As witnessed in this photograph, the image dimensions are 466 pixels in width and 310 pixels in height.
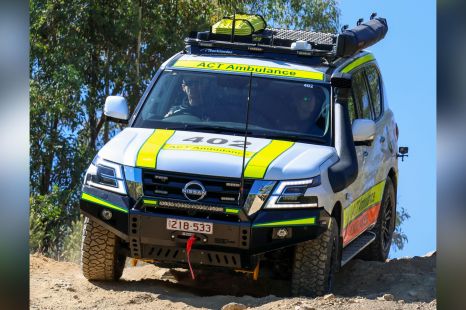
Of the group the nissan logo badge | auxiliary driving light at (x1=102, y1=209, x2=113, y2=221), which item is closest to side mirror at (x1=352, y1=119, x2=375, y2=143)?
the nissan logo badge

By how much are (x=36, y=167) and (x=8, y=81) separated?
1807 centimetres

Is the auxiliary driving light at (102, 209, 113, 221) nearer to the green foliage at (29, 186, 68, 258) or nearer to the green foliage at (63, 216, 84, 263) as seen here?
the green foliage at (63, 216, 84, 263)

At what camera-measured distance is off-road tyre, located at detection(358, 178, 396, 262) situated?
1155 centimetres

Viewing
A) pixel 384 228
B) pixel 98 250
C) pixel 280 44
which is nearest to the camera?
pixel 98 250

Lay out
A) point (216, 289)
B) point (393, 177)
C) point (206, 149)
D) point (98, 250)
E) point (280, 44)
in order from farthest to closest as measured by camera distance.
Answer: point (393, 177) < point (280, 44) < point (216, 289) < point (98, 250) < point (206, 149)

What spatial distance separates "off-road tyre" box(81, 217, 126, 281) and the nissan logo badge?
805mm

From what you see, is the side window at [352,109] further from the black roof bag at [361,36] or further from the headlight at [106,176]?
the headlight at [106,176]

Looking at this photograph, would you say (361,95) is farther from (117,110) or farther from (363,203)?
(117,110)

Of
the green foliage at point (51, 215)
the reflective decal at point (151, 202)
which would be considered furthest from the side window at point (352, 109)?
the green foliage at point (51, 215)

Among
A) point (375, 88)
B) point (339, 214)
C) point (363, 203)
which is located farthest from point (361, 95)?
point (339, 214)

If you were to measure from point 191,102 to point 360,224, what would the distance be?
1.90 m

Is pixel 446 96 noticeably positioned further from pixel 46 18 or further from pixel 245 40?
pixel 46 18

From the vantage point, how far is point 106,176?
880 centimetres

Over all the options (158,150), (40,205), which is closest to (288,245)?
(158,150)
